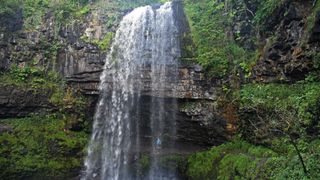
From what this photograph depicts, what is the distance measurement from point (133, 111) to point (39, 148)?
174 inches

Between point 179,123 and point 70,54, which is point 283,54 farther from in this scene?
point 70,54

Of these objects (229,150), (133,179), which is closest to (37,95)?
(133,179)

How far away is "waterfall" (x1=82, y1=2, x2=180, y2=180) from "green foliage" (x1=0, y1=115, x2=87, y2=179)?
808mm

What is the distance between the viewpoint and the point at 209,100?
15.7 metres

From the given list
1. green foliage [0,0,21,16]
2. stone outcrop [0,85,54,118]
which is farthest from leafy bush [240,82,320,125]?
green foliage [0,0,21,16]

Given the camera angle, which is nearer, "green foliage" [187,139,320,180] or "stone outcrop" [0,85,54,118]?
"green foliage" [187,139,320,180]

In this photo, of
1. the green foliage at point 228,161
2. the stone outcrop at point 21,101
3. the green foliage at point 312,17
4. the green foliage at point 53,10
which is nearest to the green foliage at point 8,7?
the green foliage at point 53,10

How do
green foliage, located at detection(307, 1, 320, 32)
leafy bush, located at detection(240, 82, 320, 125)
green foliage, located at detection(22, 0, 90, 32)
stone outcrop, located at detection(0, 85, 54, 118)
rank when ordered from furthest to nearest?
green foliage, located at detection(22, 0, 90, 32) < stone outcrop, located at detection(0, 85, 54, 118) < green foliage, located at detection(307, 1, 320, 32) < leafy bush, located at detection(240, 82, 320, 125)

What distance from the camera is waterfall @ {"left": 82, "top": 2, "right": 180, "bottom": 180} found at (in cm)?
1570

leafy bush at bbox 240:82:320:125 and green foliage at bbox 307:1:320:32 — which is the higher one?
green foliage at bbox 307:1:320:32

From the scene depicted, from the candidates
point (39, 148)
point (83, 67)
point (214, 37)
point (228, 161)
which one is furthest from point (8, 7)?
point (228, 161)

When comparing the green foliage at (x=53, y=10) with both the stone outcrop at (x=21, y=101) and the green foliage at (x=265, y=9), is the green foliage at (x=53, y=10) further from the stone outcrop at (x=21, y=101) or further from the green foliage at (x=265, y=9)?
the green foliage at (x=265, y=9)

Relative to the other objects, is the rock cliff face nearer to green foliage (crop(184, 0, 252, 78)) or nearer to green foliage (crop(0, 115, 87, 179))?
green foliage (crop(184, 0, 252, 78))

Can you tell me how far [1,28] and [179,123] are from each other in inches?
391
